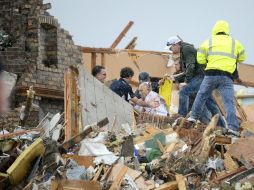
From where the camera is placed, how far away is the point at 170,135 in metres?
11.2

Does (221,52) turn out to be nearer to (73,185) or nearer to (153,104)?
(153,104)

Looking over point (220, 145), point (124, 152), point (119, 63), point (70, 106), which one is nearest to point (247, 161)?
point (220, 145)

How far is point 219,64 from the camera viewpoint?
1188 centimetres

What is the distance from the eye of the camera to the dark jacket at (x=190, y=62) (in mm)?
12594

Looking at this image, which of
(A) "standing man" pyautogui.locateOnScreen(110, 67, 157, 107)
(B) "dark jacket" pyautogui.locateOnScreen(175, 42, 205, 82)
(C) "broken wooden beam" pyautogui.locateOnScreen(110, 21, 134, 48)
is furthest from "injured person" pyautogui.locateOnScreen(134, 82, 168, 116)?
(C) "broken wooden beam" pyautogui.locateOnScreen(110, 21, 134, 48)

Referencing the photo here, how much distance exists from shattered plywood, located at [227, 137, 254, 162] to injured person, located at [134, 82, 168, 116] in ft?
8.52

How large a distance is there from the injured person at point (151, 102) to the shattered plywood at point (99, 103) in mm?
351

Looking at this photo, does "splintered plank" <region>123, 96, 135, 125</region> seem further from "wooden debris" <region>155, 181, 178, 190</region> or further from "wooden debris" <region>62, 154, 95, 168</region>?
"wooden debris" <region>155, 181, 178, 190</region>

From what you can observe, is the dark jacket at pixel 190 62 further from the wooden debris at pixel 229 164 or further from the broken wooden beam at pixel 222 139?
the wooden debris at pixel 229 164

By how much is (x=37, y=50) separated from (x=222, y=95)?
19.3 ft

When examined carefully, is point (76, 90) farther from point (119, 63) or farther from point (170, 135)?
point (119, 63)

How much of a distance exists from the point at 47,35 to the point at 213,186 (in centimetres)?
820

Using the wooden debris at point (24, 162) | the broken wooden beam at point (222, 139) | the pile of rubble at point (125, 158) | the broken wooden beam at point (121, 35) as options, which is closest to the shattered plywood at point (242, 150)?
the pile of rubble at point (125, 158)

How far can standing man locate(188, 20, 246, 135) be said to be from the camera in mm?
11891
